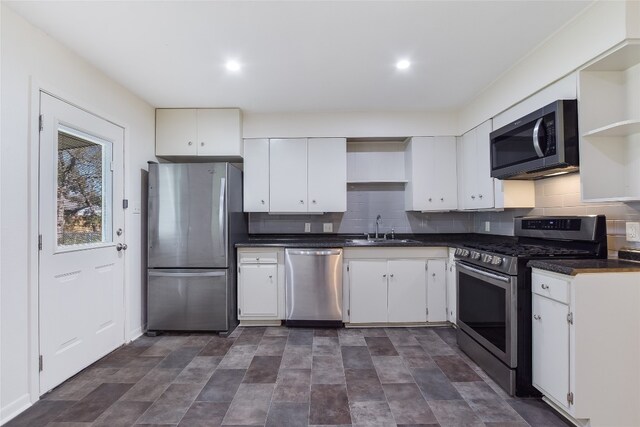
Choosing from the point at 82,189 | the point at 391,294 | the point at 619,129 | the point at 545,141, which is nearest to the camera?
the point at 619,129

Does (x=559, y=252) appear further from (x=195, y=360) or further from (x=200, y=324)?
(x=200, y=324)

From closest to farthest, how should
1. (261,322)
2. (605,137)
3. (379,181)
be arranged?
1. (605,137)
2. (261,322)
3. (379,181)

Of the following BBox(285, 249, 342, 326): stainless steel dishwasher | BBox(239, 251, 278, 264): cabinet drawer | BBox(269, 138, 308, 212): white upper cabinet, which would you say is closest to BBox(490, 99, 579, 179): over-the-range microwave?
BBox(285, 249, 342, 326): stainless steel dishwasher

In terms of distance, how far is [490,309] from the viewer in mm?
2143

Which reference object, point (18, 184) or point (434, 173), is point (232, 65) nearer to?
point (18, 184)

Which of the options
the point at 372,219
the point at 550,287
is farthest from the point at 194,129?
the point at 550,287

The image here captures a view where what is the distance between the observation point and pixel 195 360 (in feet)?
8.10

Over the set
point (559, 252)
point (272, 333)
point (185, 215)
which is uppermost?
point (185, 215)

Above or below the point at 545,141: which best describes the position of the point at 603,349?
below

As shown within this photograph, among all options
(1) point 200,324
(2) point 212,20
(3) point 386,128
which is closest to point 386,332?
(1) point 200,324

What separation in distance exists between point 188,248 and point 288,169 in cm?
135

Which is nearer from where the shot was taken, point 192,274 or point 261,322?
point 192,274

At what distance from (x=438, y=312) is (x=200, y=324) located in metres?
2.42

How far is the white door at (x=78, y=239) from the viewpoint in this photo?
78.1 inches
